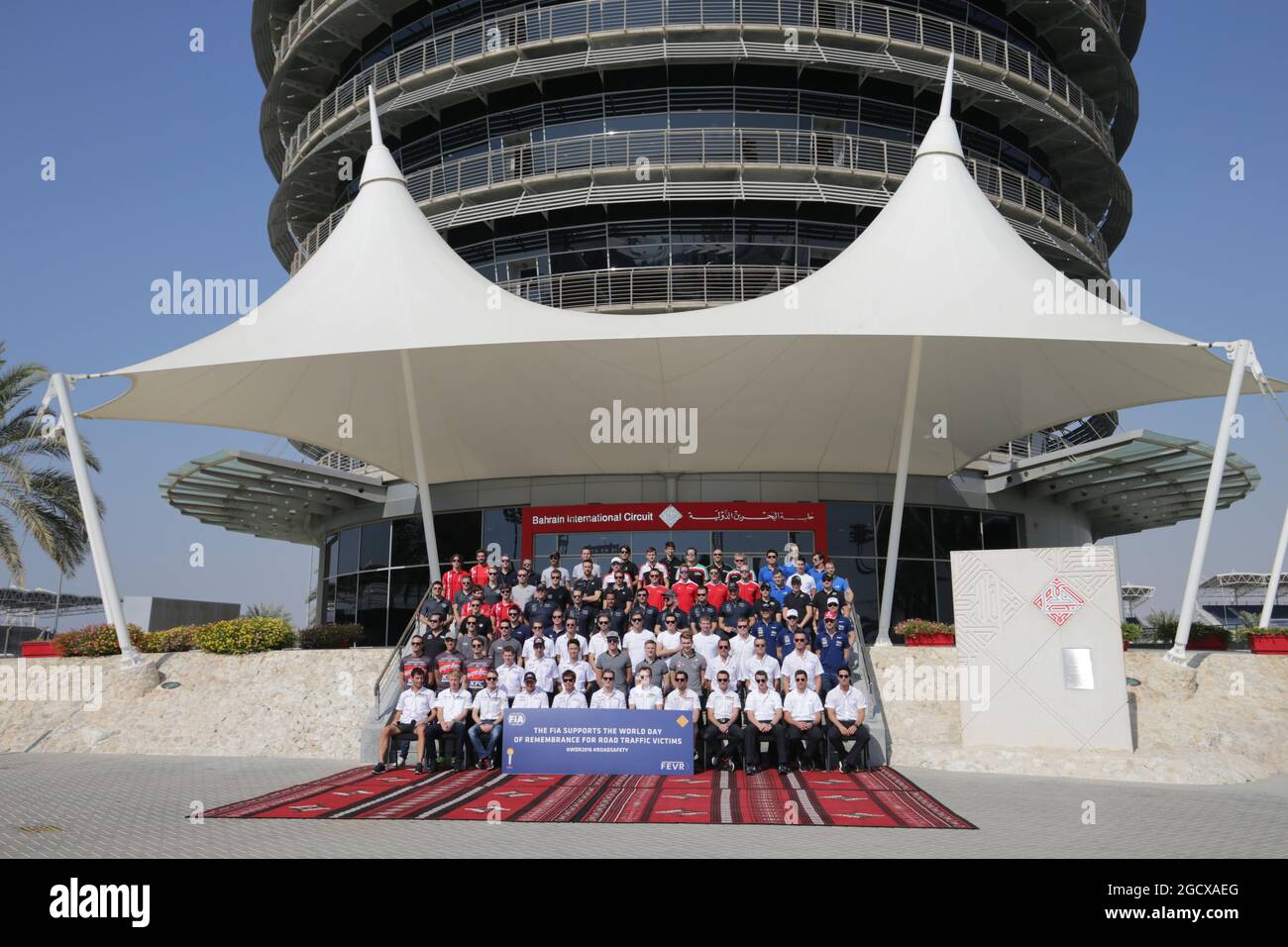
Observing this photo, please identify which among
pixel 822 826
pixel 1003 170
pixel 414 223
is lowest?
pixel 822 826

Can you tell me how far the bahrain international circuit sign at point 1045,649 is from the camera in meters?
12.8

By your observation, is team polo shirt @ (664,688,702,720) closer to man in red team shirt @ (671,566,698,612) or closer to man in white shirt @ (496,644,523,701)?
man in white shirt @ (496,644,523,701)

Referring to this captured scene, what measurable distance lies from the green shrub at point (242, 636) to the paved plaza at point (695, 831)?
550 centimetres

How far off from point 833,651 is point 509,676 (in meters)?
4.38

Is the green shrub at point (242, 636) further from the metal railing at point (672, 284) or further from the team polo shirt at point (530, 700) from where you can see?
the metal railing at point (672, 284)

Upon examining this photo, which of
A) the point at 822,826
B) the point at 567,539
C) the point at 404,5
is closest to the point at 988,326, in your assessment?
the point at 822,826

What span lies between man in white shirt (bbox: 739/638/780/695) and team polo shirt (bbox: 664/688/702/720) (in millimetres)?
857

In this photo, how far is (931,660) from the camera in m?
15.5

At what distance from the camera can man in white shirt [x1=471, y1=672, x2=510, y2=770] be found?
12.5 m

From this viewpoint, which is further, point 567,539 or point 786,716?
point 567,539

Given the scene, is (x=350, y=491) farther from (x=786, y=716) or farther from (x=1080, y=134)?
(x=1080, y=134)

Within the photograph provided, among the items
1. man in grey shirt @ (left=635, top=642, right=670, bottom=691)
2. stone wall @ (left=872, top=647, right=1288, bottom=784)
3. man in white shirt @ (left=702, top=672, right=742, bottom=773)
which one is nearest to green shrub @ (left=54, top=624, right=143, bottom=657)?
man in grey shirt @ (left=635, top=642, right=670, bottom=691)

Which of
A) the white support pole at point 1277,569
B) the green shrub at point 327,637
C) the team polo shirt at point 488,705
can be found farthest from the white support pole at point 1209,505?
the green shrub at point 327,637

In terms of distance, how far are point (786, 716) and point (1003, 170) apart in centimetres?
2093
